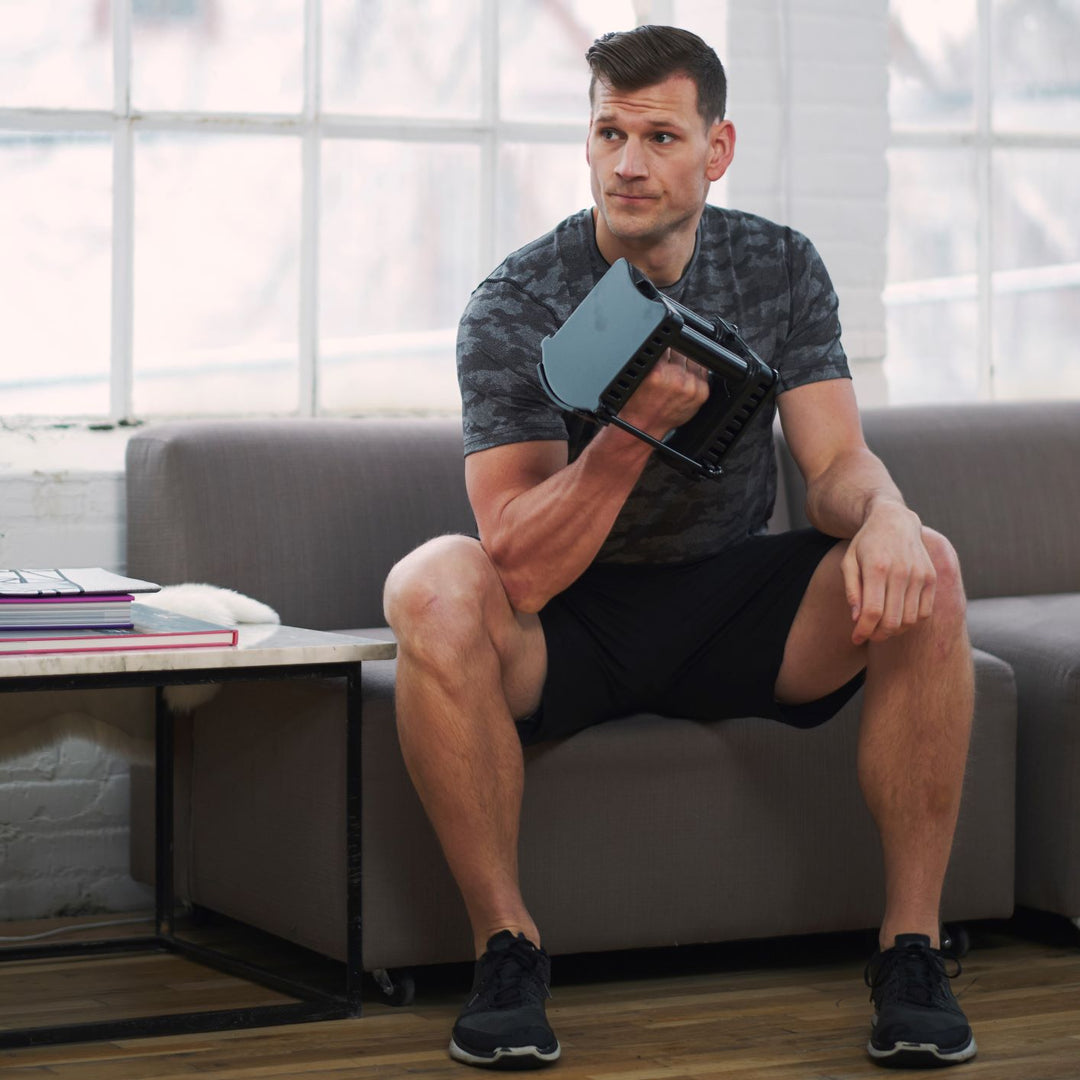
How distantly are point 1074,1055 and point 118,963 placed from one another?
3.90ft

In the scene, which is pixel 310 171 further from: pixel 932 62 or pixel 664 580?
pixel 932 62

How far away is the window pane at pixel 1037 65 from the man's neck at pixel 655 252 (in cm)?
161

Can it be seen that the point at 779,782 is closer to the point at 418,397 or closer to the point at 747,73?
the point at 418,397

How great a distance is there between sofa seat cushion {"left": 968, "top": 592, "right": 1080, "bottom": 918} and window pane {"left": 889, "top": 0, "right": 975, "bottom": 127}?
4.55 ft

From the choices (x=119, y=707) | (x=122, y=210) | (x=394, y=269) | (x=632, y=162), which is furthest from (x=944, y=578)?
(x=122, y=210)

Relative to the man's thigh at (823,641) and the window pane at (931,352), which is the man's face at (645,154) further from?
the window pane at (931,352)

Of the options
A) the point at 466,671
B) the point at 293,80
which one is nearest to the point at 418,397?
the point at 293,80

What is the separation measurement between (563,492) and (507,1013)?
0.54 meters

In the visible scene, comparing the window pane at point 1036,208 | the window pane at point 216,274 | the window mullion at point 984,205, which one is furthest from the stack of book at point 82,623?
the window pane at point 1036,208

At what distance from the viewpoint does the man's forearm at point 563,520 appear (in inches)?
72.6

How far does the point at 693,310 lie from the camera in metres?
2.11

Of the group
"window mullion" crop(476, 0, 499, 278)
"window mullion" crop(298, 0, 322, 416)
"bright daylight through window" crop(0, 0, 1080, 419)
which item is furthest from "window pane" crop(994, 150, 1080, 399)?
"window mullion" crop(298, 0, 322, 416)

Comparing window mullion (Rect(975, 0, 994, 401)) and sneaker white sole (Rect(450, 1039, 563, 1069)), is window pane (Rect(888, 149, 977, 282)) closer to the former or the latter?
window mullion (Rect(975, 0, 994, 401))

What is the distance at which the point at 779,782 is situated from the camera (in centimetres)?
218
